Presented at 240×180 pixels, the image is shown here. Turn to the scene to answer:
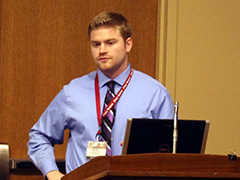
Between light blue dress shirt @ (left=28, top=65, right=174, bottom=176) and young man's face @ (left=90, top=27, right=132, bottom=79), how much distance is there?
13 cm

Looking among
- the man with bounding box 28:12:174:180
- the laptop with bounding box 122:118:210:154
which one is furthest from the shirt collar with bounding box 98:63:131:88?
the laptop with bounding box 122:118:210:154

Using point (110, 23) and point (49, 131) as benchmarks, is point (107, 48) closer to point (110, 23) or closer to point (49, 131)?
point (110, 23)

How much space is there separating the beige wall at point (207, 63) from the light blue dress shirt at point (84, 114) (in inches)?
47.3

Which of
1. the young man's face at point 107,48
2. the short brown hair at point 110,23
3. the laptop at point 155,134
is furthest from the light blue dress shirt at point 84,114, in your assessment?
the laptop at point 155,134

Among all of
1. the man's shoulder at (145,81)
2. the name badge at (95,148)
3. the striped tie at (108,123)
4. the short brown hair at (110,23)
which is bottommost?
the name badge at (95,148)

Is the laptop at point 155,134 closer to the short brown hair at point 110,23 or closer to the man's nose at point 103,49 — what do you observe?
the man's nose at point 103,49

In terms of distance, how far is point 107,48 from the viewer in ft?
9.36

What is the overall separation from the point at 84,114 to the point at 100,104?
109 millimetres

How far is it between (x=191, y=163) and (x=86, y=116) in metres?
1.02

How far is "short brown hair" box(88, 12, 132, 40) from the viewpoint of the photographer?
115 inches

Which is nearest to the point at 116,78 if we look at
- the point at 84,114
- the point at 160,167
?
the point at 84,114

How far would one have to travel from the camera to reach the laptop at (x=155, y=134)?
2207mm

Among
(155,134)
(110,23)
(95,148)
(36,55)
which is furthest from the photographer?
(36,55)

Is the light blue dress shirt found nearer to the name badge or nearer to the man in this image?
the man
